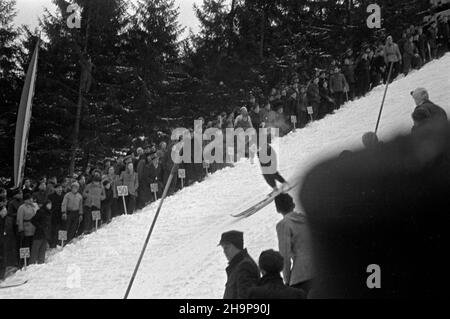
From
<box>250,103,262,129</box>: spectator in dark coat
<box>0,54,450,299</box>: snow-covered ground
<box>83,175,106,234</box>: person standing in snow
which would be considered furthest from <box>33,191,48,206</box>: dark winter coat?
<box>250,103,262,129</box>: spectator in dark coat

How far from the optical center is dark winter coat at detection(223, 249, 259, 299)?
173 inches

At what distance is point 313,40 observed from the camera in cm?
2805

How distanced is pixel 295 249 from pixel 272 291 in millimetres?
1057

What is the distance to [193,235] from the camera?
1004 cm

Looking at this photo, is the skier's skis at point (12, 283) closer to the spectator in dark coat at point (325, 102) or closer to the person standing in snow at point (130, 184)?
the person standing in snow at point (130, 184)

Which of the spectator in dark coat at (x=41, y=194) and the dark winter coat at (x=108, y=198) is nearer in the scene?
the spectator in dark coat at (x=41, y=194)

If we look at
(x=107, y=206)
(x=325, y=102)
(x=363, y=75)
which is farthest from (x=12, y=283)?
(x=363, y=75)

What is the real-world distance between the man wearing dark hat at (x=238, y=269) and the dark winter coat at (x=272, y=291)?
0.49 ft

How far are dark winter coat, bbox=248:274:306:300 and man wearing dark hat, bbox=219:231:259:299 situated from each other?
15 centimetres

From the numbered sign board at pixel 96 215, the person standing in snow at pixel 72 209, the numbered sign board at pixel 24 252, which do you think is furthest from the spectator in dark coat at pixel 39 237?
the numbered sign board at pixel 96 215

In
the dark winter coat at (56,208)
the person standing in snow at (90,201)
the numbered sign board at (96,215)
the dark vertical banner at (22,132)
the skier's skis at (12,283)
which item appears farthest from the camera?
the person standing in snow at (90,201)

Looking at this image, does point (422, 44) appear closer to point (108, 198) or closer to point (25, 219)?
point (108, 198)

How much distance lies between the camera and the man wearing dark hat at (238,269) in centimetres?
442

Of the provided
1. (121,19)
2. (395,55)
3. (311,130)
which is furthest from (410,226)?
(121,19)
